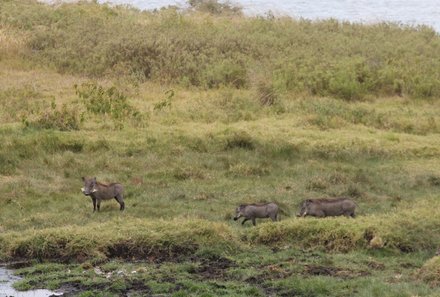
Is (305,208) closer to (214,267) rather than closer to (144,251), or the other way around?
(214,267)

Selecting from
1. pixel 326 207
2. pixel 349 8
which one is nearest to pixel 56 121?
pixel 326 207

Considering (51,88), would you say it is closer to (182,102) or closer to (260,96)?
(182,102)

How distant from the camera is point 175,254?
1473 cm

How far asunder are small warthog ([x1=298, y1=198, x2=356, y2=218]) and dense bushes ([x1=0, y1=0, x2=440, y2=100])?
12.1 metres

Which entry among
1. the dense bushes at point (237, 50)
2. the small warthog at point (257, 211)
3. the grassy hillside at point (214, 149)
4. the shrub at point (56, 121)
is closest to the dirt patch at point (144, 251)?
the grassy hillside at point (214, 149)

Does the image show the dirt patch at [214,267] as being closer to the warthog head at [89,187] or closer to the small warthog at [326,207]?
the small warthog at [326,207]

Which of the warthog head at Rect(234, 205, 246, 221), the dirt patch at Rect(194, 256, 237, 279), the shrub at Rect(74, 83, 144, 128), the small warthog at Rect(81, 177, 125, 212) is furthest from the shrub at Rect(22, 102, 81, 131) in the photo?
the dirt patch at Rect(194, 256, 237, 279)

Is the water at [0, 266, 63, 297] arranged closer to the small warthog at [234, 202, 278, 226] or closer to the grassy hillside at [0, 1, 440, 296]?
the grassy hillside at [0, 1, 440, 296]

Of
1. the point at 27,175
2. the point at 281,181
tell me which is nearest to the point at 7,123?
the point at 27,175

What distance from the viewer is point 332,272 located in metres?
13.5

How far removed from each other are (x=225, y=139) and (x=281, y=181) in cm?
337

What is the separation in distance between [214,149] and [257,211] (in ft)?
21.0

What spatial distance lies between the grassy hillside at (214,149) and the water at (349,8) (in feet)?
19.0

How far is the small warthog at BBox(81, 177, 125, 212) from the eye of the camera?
17.5 metres
